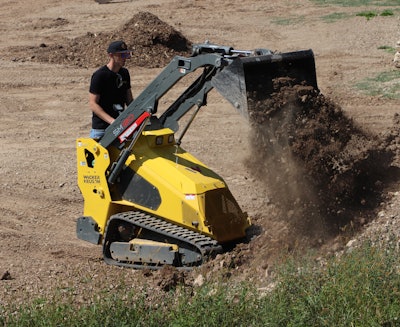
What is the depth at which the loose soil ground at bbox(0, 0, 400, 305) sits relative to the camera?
9.87 meters

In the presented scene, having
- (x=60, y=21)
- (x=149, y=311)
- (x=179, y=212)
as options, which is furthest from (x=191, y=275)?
(x=60, y=21)

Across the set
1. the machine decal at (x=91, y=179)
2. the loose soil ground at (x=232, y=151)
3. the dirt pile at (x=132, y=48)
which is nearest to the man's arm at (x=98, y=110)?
the machine decal at (x=91, y=179)

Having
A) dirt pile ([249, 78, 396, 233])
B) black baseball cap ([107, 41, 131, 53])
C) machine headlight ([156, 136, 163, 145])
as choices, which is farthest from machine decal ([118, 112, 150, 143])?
dirt pile ([249, 78, 396, 233])

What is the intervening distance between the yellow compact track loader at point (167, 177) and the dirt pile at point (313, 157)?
11.2 inches

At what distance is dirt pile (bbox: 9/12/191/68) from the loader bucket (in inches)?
407

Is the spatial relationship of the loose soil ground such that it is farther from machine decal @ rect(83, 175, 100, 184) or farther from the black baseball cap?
the black baseball cap

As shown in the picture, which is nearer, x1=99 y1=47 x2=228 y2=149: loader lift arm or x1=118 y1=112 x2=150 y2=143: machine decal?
x1=99 y1=47 x2=228 y2=149: loader lift arm

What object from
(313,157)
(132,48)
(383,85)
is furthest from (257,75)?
(132,48)

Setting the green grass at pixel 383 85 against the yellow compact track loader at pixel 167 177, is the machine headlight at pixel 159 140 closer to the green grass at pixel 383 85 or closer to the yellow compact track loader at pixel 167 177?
the yellow compact track loader at pixel 167 177

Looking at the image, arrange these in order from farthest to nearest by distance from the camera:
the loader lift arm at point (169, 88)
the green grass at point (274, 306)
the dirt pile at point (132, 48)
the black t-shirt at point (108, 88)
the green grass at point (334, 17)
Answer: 1. the green grass at point (334, 17)
2. the dirt pile at point (132, 48)
3. the black t-shirt at point (108, 88)
4. the loader lift arm at point (169, 88)
5. the green grass at point (274, 306)

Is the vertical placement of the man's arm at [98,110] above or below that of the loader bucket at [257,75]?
below

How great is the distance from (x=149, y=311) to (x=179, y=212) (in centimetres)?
200

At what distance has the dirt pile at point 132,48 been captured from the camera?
20.8 metres

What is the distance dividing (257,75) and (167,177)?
1496mm
